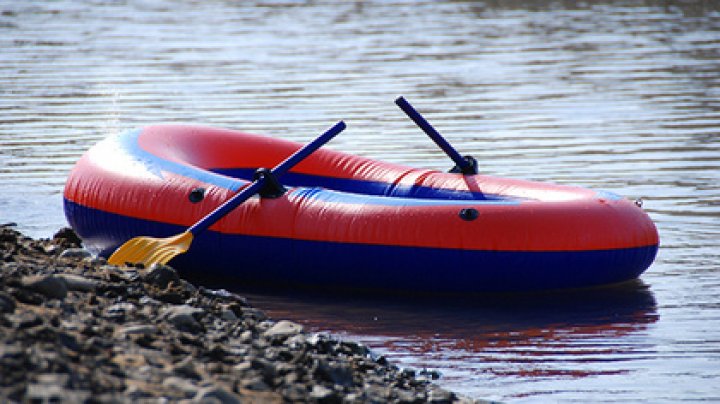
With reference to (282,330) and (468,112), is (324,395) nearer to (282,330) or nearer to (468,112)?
(282,330)

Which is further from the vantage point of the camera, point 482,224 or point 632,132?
point 632,132

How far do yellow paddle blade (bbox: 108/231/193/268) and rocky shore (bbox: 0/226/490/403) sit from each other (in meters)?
0.78

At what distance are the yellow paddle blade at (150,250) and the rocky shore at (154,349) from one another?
2.55 ft

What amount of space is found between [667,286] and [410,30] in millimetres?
14492

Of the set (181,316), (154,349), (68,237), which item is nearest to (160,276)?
(181,316)

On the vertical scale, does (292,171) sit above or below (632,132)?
above

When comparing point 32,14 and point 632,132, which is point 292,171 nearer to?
point 632,132

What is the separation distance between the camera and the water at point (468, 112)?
21.5 feet

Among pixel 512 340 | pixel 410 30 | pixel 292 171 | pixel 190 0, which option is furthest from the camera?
pixel 190 0

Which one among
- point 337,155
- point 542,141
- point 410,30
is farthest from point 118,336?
point 410,30

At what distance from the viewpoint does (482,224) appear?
7324mm

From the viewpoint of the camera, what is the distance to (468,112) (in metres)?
13.7

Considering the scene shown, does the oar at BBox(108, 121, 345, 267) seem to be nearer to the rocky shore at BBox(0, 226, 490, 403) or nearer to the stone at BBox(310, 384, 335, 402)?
the rocky shore at BBox(0, 226, 490, 403)

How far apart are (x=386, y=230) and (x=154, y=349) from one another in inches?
105
